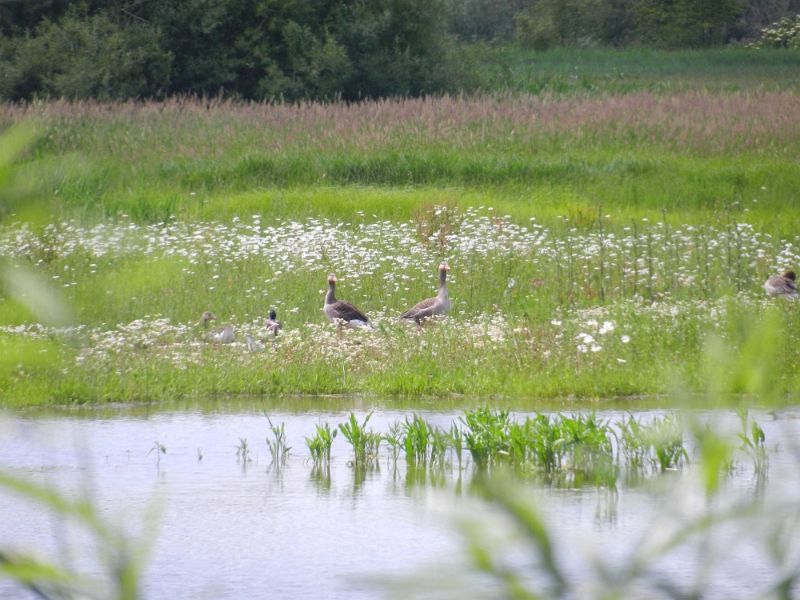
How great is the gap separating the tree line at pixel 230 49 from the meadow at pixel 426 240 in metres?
2.28

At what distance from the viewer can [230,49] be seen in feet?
77.3

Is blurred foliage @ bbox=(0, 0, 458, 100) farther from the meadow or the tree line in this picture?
the meadow

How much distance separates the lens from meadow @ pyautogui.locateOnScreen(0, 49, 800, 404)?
27.4 feet

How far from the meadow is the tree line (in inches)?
89.9

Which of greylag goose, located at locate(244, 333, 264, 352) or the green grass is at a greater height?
the green grass

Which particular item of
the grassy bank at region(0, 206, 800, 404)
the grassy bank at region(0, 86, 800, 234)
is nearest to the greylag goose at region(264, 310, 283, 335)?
the grassy bank at region(0, 206, 800, 404)

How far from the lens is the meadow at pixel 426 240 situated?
Answer: 8.36 meters

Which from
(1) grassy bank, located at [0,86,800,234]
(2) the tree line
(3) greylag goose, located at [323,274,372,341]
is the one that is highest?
(2) the tree line

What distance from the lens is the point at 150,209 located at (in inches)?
555

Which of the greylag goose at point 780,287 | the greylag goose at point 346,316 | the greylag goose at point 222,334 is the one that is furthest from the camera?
the greylag goose at point 780,287

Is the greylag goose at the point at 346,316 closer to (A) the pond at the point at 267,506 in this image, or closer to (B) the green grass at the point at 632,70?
(A) the pond at the point at 267,506

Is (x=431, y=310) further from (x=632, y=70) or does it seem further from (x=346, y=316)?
(x=632, y=70)

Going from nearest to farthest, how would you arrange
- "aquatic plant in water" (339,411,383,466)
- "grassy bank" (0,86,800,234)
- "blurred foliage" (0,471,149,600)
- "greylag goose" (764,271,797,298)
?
"blurred foliage" (0,471,149,600) → "aquatic plant in water" (339,411,383,466) → "greylag goose" (764,271,797,298) → "grassy bank" (0,86,800,234)

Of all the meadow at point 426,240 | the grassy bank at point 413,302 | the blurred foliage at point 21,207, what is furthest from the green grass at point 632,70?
the blurred foliage at point 21,207
